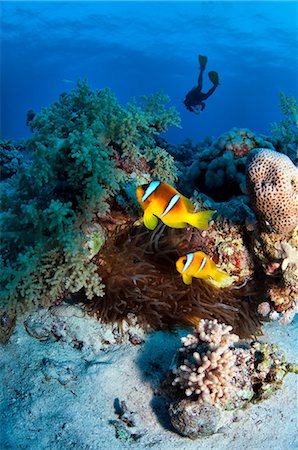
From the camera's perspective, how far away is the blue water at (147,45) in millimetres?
34000

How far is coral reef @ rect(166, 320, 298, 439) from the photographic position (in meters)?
2.61

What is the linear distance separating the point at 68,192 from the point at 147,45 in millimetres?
42459

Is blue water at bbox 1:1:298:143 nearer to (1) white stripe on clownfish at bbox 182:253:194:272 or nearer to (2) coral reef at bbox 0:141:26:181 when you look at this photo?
(2) coral reef at bbox 0:141:26:181

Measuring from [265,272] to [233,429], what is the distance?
4.40ft

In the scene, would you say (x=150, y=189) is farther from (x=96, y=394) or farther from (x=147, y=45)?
(x=147, y=45)

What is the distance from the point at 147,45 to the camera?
134 feet

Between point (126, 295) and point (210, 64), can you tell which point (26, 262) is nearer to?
point (126, 295)

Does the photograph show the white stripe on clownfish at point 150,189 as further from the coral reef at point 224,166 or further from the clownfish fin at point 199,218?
the coral reef at point 224,166

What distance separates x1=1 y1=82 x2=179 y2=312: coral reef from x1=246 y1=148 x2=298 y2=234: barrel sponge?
1.15m

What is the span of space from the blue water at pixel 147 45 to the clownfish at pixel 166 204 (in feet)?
98.7

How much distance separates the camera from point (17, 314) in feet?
10.5

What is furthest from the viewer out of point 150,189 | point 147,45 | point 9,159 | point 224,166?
point 147,45

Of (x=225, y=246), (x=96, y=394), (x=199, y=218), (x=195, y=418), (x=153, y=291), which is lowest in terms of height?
(x=96, y=394)

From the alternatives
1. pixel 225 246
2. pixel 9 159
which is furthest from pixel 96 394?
pixel 9 159
